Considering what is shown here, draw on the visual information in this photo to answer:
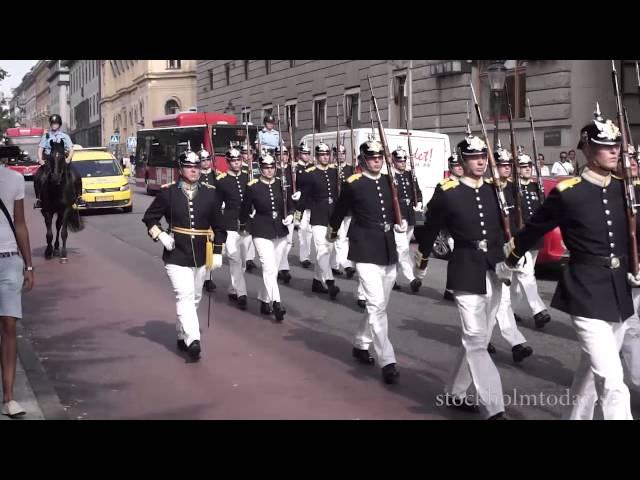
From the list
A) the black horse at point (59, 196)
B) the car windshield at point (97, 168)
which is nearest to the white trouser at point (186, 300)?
the black horse at point (59, 196)

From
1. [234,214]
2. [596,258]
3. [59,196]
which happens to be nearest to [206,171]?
[234,214]

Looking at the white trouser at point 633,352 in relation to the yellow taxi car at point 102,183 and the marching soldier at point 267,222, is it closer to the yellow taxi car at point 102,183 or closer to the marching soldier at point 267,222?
the marching soldier at point 267,222

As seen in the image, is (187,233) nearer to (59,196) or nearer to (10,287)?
(10,287)

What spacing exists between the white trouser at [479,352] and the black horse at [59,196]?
11.5m

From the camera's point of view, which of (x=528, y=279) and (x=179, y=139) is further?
(x=179, y=139)

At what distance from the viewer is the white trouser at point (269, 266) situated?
36.7 feet

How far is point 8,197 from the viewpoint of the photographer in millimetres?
6945

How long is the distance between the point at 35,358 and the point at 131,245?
10459 millimetres

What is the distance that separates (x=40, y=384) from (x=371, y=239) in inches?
119

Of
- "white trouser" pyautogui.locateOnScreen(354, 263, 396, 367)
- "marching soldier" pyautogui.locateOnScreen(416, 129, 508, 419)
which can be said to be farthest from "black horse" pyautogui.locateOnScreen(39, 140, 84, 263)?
"marching soldier" pyautogui.locateOnScreen(416, 129, 508, 419)

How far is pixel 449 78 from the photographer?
30.1m

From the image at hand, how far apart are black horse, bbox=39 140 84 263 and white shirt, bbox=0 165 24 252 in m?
10.4

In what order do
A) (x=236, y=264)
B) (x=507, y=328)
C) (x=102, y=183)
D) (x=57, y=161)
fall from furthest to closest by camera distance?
1. (x=102, y=183)
2. (x=57, y=161)
3. (x=236, y=264)
4. (x=507, y=328)

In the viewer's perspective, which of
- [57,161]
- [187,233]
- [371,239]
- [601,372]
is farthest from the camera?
[57,161]
